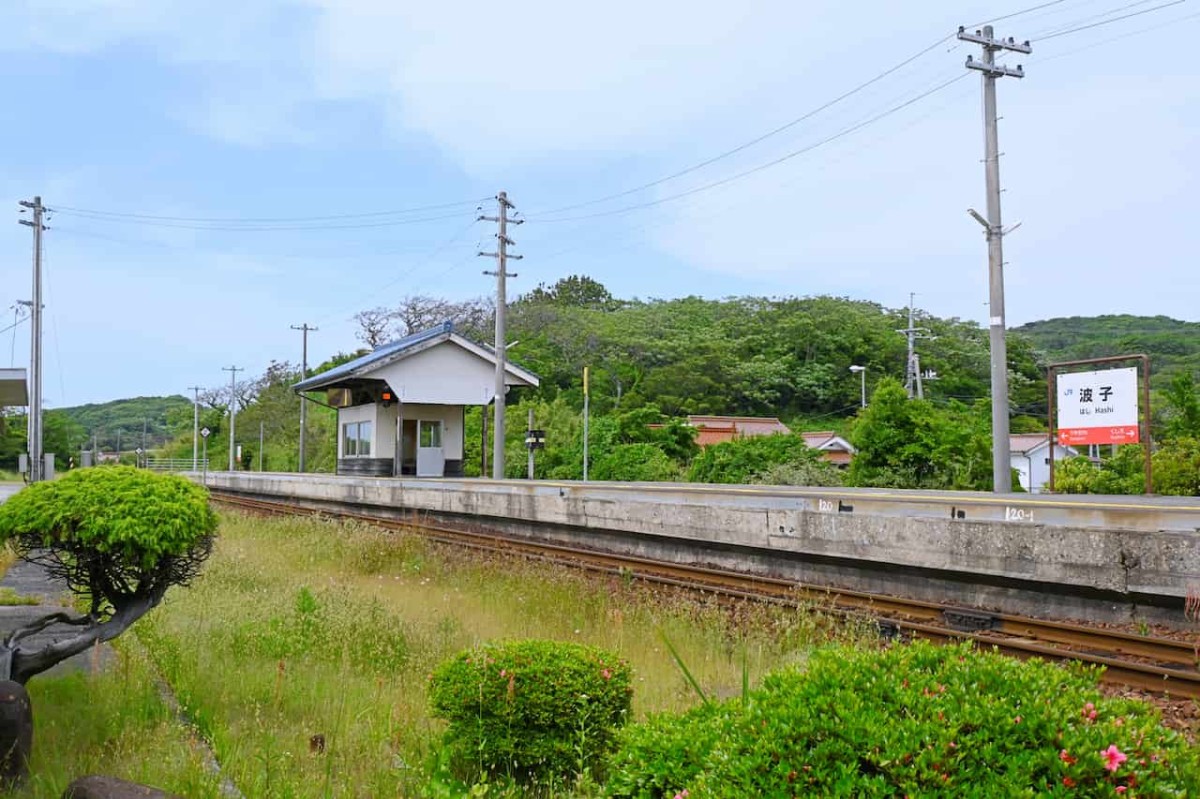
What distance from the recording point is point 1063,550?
873 centimetres

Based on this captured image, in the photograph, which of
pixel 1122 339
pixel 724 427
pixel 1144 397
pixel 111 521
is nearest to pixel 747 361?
pixel 724 427

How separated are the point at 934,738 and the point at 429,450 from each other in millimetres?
31644

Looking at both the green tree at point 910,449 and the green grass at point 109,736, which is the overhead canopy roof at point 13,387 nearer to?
the green grass at point 109,736

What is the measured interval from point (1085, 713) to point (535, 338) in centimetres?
5640

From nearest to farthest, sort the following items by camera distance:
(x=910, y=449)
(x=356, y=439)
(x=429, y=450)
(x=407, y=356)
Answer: (x=910, y=449) → (x=407, y=356) → (x=429, y=450) → (x=356, y=439)

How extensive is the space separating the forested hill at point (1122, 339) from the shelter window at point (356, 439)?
33.2 m

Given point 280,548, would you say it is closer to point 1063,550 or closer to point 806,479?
→ point 1063,550

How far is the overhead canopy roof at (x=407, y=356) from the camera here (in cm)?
3072

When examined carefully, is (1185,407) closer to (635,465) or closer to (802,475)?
(802,475)

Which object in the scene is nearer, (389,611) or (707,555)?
(389,611)

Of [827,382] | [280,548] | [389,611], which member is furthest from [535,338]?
Result: [389,611]

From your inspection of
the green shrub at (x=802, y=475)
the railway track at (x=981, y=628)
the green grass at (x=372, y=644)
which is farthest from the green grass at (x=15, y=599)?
the green shrub at (x=802, y=475)

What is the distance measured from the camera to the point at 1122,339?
58.9 metres

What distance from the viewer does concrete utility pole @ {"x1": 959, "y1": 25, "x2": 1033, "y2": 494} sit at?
19859 mm
